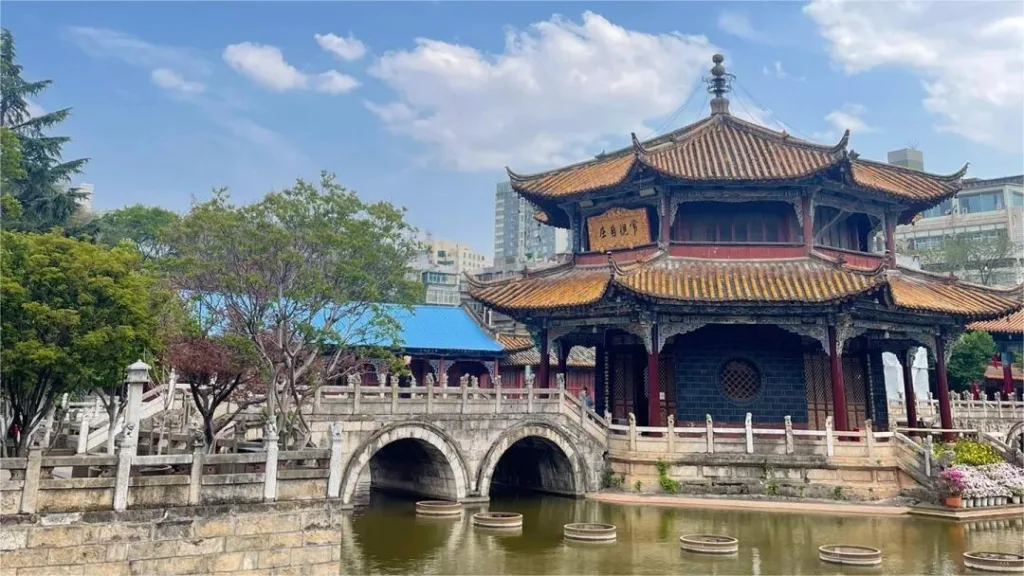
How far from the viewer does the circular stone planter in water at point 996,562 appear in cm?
1304

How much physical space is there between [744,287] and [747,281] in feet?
1.56

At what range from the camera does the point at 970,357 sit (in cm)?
3769

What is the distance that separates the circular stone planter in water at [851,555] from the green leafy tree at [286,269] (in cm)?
1116

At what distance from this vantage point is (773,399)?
22953 mm

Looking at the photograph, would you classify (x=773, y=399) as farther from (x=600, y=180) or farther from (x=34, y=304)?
(x=34, y=304)

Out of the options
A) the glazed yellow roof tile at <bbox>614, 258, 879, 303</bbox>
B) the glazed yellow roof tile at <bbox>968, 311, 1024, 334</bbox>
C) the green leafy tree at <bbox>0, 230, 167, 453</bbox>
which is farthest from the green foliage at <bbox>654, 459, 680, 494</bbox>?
the glazed yellow roof tile at <bbox>968, 311, 1024, 334</bbox>

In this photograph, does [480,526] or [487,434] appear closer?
[480,526]

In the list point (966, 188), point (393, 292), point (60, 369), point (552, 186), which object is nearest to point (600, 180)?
point (552, 186)

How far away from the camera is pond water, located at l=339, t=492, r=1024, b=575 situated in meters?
13.8

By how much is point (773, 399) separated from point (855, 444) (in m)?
2.98

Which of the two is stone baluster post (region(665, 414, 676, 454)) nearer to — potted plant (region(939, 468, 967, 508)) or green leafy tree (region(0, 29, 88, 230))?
potted plant (region(939, 468, 967, 508))

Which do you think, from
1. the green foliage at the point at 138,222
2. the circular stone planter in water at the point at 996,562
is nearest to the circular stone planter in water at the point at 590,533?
the circular stone planter in water at the point at 996,562

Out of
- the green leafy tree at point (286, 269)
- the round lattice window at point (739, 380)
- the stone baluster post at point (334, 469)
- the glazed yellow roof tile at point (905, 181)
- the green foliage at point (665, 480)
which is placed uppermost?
the glazed yellow roof tile at point (905, 181)

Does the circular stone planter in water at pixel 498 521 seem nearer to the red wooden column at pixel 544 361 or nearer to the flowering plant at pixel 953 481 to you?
the red wooden column at pixel 544 361
